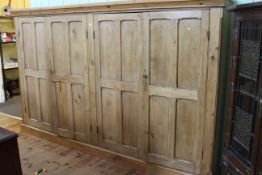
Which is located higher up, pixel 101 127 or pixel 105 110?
pixel 105 110

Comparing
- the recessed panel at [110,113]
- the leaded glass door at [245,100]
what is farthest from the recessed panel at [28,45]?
the leaded glass door at [245,100]

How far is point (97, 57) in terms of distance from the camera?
2.73 meters

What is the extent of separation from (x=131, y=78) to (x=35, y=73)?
140 centimetres

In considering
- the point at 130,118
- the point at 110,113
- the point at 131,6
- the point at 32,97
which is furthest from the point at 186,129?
the point at 32,97

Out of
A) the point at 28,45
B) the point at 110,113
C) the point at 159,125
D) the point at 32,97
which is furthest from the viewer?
the point at 32,97

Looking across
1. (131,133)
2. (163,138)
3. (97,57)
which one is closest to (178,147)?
(163,138)

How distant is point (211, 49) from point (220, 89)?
1.33 ft

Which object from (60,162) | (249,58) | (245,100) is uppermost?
(249,58)

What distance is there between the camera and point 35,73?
10.8 ft

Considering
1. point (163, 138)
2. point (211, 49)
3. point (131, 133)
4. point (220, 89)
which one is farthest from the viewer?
point (131, 133)

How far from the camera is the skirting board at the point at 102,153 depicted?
2603mm

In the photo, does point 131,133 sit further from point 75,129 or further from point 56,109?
point 56,109

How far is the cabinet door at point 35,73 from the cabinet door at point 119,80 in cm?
77

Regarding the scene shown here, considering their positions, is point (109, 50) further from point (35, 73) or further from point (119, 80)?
point (35, 73)
